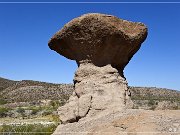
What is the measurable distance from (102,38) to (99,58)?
0.55m

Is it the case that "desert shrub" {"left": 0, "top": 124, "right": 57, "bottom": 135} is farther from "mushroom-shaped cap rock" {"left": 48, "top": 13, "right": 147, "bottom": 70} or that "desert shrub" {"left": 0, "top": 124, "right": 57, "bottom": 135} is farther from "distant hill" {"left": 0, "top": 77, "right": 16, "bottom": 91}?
"distant hill" {"left": 0, "top": 77, "right": 16, "bottom": 91}

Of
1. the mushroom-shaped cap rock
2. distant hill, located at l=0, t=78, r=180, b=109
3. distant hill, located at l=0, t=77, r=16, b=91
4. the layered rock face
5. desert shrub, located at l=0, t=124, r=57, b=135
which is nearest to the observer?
the layered rock face

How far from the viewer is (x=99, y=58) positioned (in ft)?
33.8

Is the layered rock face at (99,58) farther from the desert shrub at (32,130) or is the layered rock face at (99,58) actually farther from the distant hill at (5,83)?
the distant hill at (5,83)

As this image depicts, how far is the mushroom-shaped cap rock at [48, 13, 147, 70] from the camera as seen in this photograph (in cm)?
989

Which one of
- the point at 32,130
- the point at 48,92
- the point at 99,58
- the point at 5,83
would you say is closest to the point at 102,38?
the point at 99,58

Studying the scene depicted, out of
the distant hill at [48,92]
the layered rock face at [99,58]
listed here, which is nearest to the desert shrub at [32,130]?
the layered rock face at [99,58]

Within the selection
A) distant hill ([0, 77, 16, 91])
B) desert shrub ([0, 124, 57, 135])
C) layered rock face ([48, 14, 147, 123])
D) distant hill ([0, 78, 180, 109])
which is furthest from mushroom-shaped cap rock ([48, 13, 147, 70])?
distant hill ([0, 77, 16, 91])

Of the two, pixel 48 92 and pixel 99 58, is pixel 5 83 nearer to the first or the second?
pixel 48 92

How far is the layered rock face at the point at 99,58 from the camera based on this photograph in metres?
9.77

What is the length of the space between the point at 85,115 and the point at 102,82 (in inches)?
33.6

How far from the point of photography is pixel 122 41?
10125 millimetres

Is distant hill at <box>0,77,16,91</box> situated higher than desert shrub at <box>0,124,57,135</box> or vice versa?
distant hill at <box>0,77,16,91</box>

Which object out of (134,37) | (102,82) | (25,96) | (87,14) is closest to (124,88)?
(102,82)
